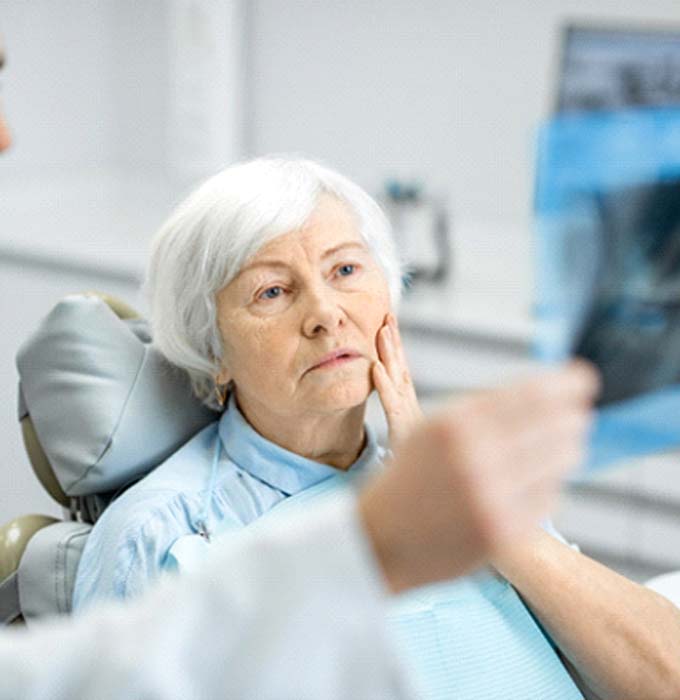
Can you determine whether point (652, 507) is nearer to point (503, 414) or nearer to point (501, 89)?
point (501, 89)

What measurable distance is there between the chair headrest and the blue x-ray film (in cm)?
87

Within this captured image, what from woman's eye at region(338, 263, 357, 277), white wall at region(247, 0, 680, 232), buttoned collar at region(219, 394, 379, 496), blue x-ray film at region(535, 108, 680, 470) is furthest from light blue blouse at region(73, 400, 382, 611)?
white wall at region(247, 0, 680, 232)

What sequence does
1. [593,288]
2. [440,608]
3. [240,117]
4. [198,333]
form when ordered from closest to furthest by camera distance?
[593,288] < [440,608] < [198,333] < [240,117]

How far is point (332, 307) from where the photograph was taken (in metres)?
1.54

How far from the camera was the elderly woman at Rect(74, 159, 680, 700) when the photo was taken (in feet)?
4.65

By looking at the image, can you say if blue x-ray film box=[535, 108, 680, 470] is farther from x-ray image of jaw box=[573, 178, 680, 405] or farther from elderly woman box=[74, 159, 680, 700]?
elderly woman box=[74, 159, 680, 700]

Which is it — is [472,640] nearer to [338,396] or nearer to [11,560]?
[338,396]

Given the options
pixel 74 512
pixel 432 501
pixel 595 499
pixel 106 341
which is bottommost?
pixel 595 499

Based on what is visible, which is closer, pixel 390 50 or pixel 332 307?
pixel 332 307

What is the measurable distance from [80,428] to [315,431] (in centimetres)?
31

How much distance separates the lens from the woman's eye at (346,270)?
5.22ft

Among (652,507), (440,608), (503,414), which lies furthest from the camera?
(652,507)

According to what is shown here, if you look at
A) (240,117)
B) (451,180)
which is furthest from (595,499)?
(240,117)

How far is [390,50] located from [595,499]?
1.40 m
